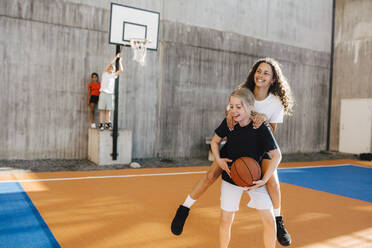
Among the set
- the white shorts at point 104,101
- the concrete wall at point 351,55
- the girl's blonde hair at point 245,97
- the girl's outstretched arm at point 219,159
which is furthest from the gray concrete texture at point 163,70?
the girl's blonde hair at point 245,97

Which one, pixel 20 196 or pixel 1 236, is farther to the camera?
pixel 20 196

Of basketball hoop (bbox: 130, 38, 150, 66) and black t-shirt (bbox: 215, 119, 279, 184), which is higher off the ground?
basketball hoop (bbox: 130, 38, 150, 66)

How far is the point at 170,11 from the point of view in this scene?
9914 mm

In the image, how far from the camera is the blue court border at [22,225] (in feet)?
10.4

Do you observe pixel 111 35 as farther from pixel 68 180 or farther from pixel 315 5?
pixel 315 5

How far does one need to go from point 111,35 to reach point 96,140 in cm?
255

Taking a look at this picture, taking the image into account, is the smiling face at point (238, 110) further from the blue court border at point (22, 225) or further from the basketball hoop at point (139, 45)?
the basketball hoop at point (139, 45)

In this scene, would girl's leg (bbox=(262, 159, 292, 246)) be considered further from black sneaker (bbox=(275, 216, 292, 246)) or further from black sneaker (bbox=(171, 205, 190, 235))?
black sneaker (bbox=(171, 205, 190, 235))

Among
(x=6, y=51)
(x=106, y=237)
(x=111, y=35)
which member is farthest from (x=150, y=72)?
(x=106, y=237)

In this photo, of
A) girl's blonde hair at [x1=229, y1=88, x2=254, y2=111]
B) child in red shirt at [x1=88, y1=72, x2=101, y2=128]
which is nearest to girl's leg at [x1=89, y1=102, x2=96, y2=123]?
child in red shirt at [x1=88, y1=72, x2=101, y2=128]

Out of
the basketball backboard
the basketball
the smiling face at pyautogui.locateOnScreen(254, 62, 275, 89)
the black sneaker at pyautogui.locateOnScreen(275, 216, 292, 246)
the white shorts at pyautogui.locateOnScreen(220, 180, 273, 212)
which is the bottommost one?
the black sneaker at pyautogui.locateOnScreen(275, 216, 292, 246)

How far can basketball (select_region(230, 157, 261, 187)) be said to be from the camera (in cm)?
A: 240

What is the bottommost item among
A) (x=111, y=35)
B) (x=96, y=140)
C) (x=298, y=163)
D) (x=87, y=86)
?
(x=298, y=163)

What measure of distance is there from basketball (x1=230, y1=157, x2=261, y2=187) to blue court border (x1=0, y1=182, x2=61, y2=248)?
183cm
